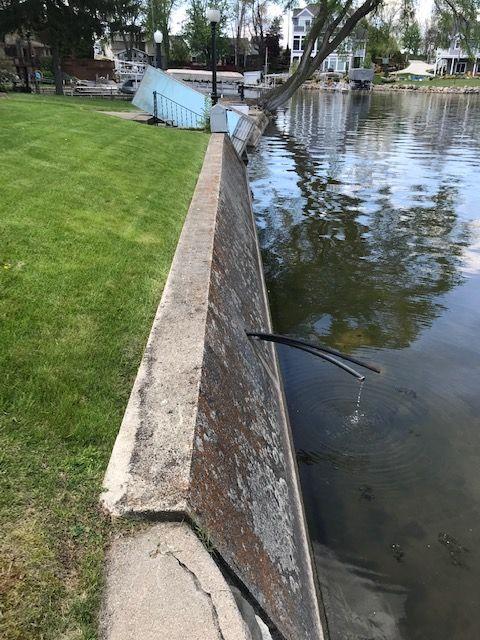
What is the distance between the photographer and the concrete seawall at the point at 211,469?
2568 millimetres

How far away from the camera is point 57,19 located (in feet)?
93.1

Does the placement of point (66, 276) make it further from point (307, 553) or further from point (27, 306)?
point (307, 553)

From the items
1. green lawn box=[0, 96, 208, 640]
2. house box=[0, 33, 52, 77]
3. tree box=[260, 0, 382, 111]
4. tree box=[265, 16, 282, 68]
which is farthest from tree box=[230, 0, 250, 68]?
green lawn box=[0, 96, 208, 640]

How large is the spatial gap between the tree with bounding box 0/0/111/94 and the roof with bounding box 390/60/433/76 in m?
97.0

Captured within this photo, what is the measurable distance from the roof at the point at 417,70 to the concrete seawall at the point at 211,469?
12149 centimetres

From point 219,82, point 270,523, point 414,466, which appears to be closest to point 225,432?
point 270,523

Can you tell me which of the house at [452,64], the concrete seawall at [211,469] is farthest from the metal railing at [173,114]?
the house at [452,64]

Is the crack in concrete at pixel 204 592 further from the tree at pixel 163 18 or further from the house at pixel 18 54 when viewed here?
the tree at pixel 163 18

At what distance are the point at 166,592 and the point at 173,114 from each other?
68.2ft

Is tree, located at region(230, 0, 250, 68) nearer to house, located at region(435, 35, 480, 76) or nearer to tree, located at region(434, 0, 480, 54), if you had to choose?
house, located at region(435, 35, 480, 76)

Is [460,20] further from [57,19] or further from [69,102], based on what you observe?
[57,19]

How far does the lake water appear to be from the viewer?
407 centimetres

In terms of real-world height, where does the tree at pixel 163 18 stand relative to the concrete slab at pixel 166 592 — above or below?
above

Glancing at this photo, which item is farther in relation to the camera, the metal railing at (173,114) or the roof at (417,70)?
the roof at (417,70)
